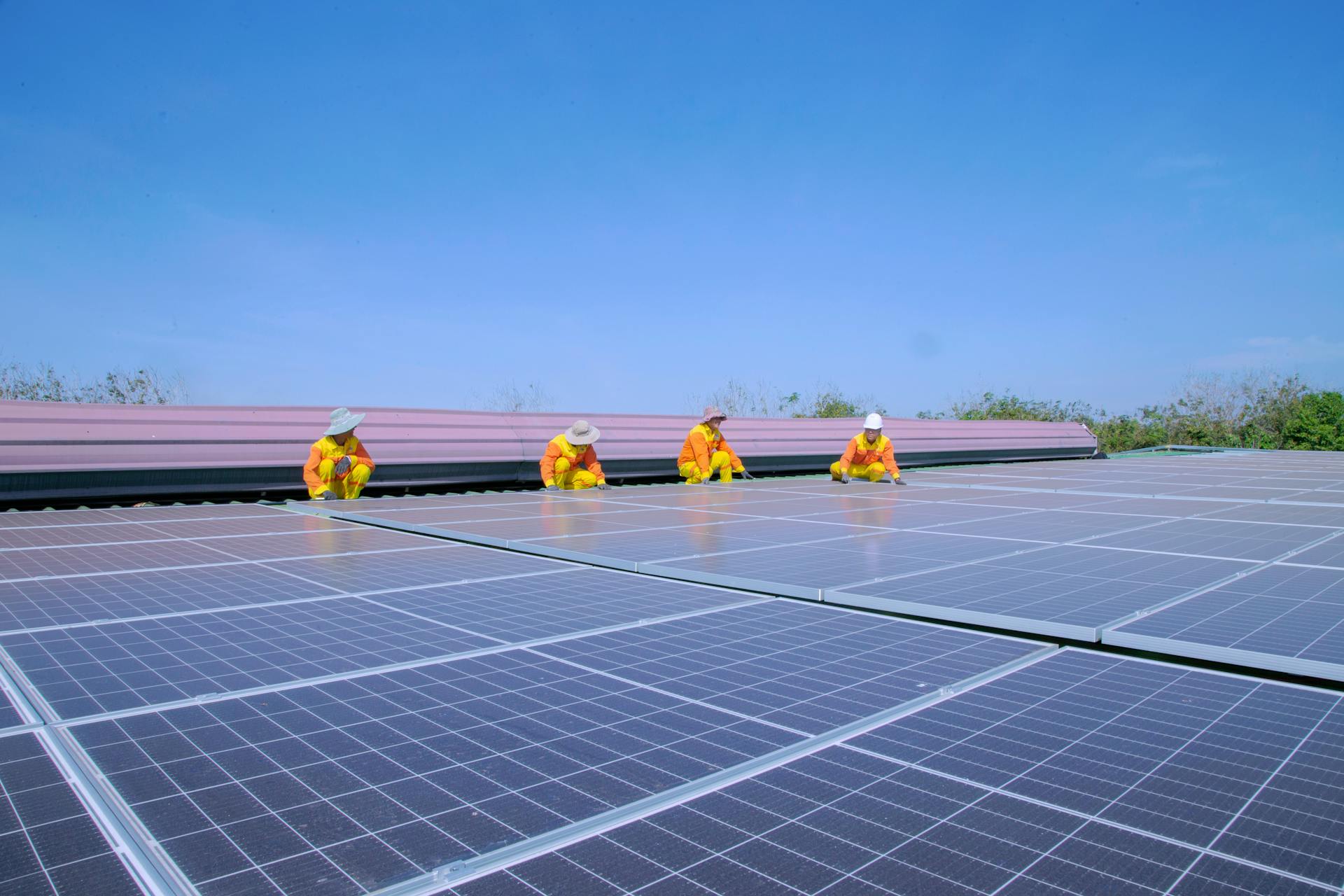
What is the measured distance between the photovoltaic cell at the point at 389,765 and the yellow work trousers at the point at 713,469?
375 inches

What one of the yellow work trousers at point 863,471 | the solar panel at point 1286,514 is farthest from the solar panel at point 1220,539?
the yellow work trousers at point 863,471

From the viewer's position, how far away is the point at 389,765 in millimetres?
2221

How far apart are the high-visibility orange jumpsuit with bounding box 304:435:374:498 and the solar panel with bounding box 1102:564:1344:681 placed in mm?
8017

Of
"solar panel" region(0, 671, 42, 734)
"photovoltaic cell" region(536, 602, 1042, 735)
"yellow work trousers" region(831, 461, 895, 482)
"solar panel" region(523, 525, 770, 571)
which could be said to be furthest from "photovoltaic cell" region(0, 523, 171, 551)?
"yellow work trousers" region(831, 461, 895, 482)

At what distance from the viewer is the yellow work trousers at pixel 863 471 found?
40.4 ft

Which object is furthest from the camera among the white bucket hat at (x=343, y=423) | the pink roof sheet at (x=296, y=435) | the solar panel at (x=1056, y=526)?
the white bucket hat at (x=343, y=423)

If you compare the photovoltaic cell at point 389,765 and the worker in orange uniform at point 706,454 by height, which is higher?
the worker in orange uniform at point 706,454

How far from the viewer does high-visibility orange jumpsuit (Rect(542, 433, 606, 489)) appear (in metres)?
11.3

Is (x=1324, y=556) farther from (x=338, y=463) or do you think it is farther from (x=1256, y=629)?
(x=338, y=463)

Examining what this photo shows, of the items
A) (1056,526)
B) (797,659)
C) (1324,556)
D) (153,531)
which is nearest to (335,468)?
(153,531)

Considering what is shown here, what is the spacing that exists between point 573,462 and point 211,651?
324 inches

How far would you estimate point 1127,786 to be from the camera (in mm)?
2090

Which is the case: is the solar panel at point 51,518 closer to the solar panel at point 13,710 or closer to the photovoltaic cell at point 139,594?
the photovoltaic cell at point 139,594

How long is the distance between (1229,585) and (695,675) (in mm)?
2866
